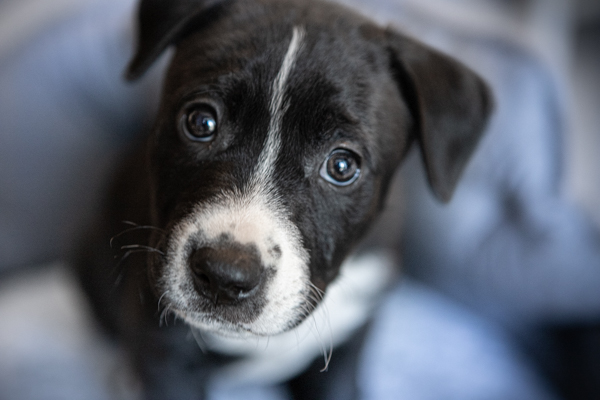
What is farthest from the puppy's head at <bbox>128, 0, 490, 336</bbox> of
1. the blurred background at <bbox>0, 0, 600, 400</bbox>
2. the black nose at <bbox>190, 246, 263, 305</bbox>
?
the blurred background at <bbox>0, 0, 600, 400</bbox>

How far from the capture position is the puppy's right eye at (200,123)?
1546 millimetres

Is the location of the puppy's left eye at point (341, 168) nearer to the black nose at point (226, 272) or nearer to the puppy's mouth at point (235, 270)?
the puppy's mouth at point (235, 270)

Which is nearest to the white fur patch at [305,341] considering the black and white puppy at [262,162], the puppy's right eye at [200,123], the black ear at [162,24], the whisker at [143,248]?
the black and white puppy at [262,162]

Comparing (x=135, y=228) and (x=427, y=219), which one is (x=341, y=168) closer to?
(x=135, y=228)

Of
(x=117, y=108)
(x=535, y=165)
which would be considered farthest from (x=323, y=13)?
(x=535, y=165)

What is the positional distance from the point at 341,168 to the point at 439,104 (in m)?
0.38

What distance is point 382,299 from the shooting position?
2.32m

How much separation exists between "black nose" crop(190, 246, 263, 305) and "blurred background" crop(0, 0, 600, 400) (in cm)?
86

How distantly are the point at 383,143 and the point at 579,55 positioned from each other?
2.92 meters

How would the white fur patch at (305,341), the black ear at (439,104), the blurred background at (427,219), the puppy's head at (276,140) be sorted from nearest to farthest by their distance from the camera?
the puppy's head at (276,140) < the black ear at (439,104) < the white fur patch at (305,341) < the blurred background at (427,219)

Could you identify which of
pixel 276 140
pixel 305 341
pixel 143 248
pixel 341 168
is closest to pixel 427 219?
pixel 305 341

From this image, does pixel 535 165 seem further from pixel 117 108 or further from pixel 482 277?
pixel 117 108

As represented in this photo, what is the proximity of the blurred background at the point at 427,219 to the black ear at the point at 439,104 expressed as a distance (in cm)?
59

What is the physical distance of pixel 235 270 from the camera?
129 centimetres
